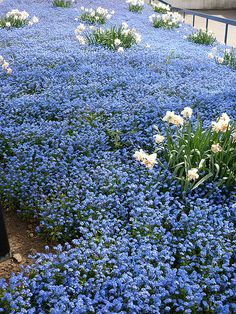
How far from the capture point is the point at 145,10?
1495 cm

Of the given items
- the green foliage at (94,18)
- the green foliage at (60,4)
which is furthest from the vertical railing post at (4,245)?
the green foliage at (60,4)

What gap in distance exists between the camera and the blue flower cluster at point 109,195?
2598 mm

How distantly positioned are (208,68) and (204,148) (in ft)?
11.8

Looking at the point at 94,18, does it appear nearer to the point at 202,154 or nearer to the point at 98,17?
the point at 98,17

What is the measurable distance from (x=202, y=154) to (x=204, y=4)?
81.5 ft

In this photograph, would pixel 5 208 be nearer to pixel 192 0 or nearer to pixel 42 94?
pixel 42 94

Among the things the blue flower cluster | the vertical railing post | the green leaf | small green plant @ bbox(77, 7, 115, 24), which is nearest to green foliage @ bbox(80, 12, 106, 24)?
small green plant @ bbox(77, 7, 115, 24)

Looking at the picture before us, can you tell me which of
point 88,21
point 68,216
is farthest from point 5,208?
point 88,21

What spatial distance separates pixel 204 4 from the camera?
26.5 metres

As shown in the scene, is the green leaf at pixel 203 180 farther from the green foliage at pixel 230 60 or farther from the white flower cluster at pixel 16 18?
the white flower cluster at pixel 16 18

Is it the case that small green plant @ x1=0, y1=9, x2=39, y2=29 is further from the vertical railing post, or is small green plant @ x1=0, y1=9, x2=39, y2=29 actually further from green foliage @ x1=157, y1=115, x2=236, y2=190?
the vertical railing post

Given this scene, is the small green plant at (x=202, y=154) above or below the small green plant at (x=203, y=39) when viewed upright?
above

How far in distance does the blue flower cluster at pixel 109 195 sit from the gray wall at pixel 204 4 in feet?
67.8

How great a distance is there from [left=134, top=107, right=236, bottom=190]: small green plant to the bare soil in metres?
1.06
